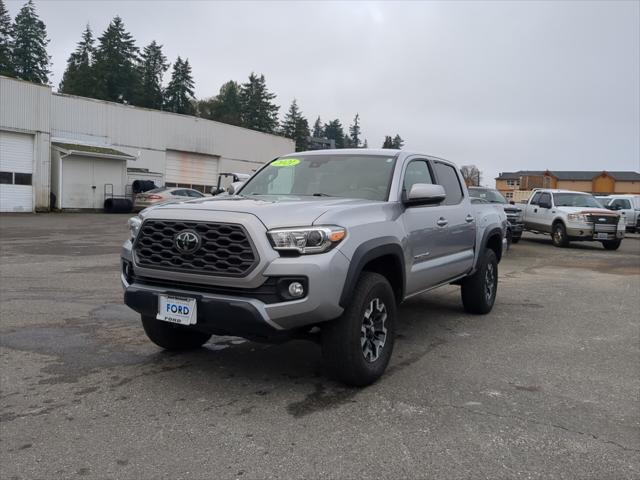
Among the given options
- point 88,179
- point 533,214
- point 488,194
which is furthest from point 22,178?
point 533,214

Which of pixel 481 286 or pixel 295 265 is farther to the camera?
pixel 481 286

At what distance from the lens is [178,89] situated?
3329 inches

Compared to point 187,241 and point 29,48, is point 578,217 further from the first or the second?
point 29,48

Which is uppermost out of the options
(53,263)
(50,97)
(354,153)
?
(50,97)

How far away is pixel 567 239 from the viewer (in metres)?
18.0

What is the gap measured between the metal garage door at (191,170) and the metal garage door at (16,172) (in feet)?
30.7

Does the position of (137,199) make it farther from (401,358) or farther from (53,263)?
(401,358)

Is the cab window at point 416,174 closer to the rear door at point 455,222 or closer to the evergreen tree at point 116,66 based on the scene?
the rear door at point 455,222

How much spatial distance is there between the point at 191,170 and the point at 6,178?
12498 mm

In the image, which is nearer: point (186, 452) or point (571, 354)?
point (186, 452)

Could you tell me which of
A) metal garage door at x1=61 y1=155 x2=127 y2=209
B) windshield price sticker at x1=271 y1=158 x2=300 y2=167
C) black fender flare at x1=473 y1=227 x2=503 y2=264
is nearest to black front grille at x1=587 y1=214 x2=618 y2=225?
black fender flare at x1=473 y1=227 x2=503 y2=264

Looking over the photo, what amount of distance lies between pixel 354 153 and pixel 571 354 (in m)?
2.91

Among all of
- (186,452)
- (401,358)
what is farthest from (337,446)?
(401,358)

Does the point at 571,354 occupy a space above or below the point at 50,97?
below
